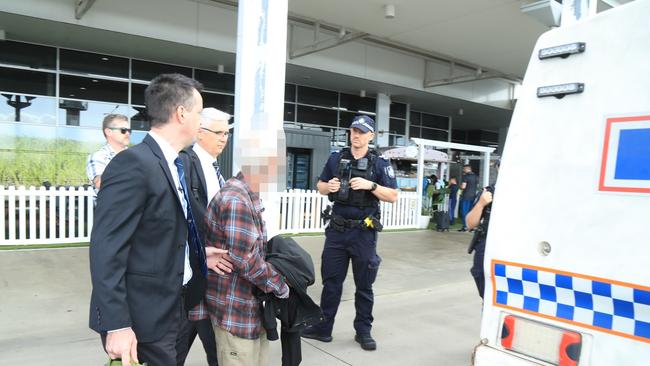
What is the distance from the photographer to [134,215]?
5.56 ft

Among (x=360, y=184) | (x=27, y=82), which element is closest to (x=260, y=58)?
(x=360, y=184)

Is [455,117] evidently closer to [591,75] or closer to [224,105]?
[224,105]

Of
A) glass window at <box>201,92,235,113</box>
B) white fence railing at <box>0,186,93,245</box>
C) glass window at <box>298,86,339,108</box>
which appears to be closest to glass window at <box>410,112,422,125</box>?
glass window at <box>298,86,339,108</box>

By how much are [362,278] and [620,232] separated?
2.52 m

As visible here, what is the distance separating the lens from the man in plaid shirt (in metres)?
2.06

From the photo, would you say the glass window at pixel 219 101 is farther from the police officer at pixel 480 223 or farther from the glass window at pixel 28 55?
the police officer at pixel 480 223

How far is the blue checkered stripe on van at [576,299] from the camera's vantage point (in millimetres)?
1480

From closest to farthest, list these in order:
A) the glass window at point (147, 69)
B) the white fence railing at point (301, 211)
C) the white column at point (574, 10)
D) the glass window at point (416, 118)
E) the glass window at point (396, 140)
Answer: the white column at point (574, 10) → the white fence railing at point (301, 211) → the glass window at point (147, 69) → the glass window at point (396, 140) → the glass window at point (416, 118)

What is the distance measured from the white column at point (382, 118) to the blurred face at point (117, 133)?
14172 millimetres

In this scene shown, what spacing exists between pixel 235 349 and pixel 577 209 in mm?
1644

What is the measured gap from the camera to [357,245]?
3.83 metres

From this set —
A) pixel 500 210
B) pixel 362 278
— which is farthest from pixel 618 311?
pixel 362 278

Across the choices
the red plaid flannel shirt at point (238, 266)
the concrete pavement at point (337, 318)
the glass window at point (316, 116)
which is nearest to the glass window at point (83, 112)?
the glass window at point (316, 116)


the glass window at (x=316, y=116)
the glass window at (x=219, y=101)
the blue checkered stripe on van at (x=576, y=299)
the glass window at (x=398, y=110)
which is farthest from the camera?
the glass window at (x=398, y=110)
